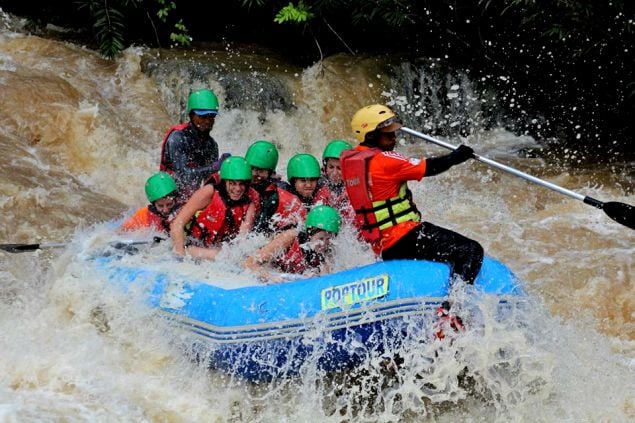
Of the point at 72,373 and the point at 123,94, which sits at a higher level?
the point at 123,94

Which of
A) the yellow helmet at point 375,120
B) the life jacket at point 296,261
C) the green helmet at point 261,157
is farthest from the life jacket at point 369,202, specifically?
the green helmet at point 261,157

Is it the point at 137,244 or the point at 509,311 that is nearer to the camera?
the point at 509,311

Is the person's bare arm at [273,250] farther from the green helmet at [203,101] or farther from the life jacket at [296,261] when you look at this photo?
the green helmet at [203,101]

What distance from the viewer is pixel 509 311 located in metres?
4.76

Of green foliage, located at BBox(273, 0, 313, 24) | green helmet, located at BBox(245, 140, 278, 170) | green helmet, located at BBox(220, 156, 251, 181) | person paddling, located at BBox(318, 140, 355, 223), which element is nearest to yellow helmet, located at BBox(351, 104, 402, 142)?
green helmet, located at BBox(220, 156, 251, 181)

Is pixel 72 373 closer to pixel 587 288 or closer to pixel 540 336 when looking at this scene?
pixel 540 336

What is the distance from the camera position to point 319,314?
15.6 ft

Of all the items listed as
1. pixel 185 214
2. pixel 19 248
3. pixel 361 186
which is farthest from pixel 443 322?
pixel 19 248

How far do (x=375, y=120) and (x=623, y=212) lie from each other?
Result: 1.47 m

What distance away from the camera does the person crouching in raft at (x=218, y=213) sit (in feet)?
18.9

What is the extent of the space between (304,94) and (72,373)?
5640 millimetres

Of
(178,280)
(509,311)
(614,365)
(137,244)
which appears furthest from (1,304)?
(614,365)

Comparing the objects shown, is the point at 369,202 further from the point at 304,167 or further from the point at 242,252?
the point at 304,167

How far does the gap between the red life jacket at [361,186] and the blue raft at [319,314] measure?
206 millimetres
